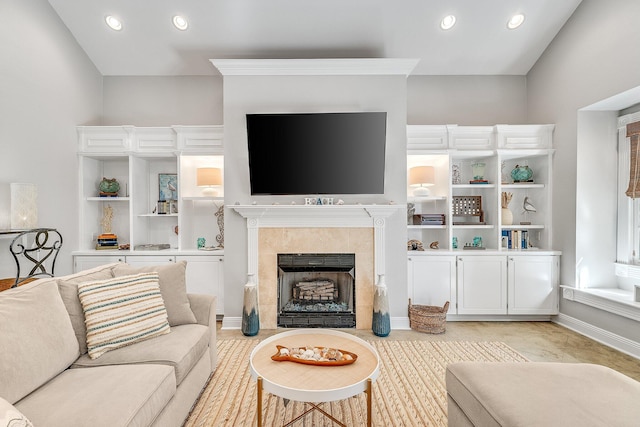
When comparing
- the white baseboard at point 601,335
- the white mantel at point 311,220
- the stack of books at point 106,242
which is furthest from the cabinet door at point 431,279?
the stack of books at point 106,242

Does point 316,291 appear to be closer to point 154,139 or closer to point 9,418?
point 154,139

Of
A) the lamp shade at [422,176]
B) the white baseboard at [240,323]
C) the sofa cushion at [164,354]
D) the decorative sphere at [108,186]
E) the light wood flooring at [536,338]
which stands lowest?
the light wood flooring at [536,338]

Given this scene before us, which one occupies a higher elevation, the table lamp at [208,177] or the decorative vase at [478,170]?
the decorative vase at [478,170]

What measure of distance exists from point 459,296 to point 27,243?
4512mm

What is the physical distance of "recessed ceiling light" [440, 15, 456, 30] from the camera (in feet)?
11.2

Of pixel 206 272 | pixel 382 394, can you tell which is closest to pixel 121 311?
pixel 382 394

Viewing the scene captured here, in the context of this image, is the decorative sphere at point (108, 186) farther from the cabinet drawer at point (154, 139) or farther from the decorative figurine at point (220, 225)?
the decorative figurine at point (220, 225)

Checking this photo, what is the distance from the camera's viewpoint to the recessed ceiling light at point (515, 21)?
11.3 ft

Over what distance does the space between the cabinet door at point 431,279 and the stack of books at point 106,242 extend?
3.55m

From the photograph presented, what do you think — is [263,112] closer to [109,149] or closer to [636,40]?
[109,149]

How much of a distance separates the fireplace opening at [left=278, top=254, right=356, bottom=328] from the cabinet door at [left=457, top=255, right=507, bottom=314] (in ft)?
4.26

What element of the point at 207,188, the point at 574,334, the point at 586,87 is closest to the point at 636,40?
the point at 586,87

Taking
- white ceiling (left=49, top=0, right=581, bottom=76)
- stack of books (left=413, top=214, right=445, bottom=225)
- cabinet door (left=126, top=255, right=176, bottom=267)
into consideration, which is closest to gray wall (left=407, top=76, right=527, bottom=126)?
white ceiling (left=49, top=0, right=581, bottom=76)

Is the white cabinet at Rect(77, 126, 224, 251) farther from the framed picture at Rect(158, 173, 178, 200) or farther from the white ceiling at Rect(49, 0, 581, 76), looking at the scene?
the white ceiling at Rect(49, 0, 581, 76)
